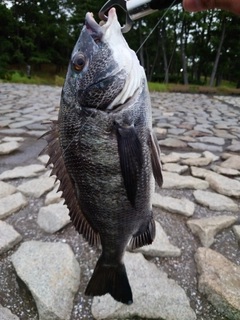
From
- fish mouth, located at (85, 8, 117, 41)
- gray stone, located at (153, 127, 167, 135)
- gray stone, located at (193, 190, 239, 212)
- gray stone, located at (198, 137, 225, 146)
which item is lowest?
gray stone, located at (198, 137, 225, 146)

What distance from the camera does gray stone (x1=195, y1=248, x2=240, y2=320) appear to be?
1711 mm

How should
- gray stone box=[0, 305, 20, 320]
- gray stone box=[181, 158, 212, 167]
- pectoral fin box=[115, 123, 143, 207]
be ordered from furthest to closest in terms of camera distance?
gray stone box=[181, 158, 212, 167] < gray stone box=[0, 305, 20, 320] < pectoral fin box=[115, 123, 143, 207]

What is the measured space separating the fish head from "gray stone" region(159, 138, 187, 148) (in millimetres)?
3627

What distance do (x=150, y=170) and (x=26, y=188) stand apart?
2.19m

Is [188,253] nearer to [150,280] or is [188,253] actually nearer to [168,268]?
[168,268]

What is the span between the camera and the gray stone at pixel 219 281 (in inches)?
67.4

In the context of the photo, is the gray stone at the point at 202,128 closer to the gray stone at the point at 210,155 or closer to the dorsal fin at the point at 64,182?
the gray stone at the point at 210,155

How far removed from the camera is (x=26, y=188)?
10.3ft

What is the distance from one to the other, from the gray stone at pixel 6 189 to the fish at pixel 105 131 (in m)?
1.85

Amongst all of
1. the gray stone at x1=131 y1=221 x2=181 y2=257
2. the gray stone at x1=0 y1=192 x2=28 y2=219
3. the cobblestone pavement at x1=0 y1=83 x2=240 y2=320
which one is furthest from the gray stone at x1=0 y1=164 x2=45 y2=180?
the gray stone at x1=131 y1=221 x2=181 y2=257

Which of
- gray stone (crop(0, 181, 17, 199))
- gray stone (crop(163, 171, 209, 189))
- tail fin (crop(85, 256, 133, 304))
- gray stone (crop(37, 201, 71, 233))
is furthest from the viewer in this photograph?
gray stone (crop(163, 171, 209, 189))

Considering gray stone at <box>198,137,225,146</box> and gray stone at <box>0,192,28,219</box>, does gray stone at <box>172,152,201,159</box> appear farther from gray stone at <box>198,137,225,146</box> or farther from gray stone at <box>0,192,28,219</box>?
gray stone at <box>0,192,28,219</box>

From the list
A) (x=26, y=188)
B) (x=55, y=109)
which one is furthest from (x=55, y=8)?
(x=26, y=188)

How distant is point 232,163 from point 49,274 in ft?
10.3
